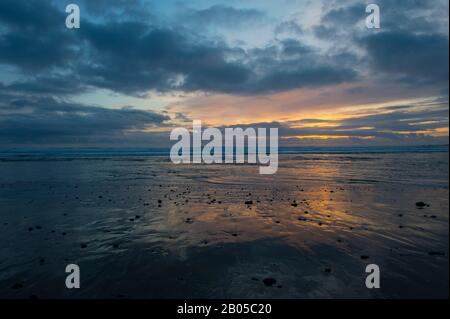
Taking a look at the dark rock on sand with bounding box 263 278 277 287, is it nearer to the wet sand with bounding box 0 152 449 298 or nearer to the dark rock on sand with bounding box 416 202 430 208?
the wet sand with bounding box 0 152 449 298

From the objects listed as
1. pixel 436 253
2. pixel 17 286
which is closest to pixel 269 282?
pixel 436 253

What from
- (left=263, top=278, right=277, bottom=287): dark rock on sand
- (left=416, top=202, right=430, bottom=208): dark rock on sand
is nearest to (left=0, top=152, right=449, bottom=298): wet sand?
(left=263, top=278, right=277, bottom=287): dark rock on sand

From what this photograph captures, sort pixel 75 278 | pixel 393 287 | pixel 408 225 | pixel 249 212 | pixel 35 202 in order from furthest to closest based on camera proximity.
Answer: pixel 35 202 → pixel 249 212 → pixel 408 225 → pixel 75 278 → pixel 393 287

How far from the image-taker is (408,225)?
9.28m

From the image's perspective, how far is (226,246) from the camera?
311 inches

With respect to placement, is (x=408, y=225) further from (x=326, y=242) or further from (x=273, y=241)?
(x=273, y=241)

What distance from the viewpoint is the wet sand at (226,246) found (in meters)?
5.66

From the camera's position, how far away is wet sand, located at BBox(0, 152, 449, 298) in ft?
18.6

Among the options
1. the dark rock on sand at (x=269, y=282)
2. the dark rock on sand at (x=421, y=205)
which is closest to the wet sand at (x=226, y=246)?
the dark rock on sand at (x=269, y=282)

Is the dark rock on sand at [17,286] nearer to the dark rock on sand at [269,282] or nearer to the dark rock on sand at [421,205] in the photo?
the dark rock on sand at [269,282]

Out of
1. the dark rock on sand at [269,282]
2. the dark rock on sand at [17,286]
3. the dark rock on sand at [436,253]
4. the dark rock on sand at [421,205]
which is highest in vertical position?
the dark rock on sand at [421,205]
